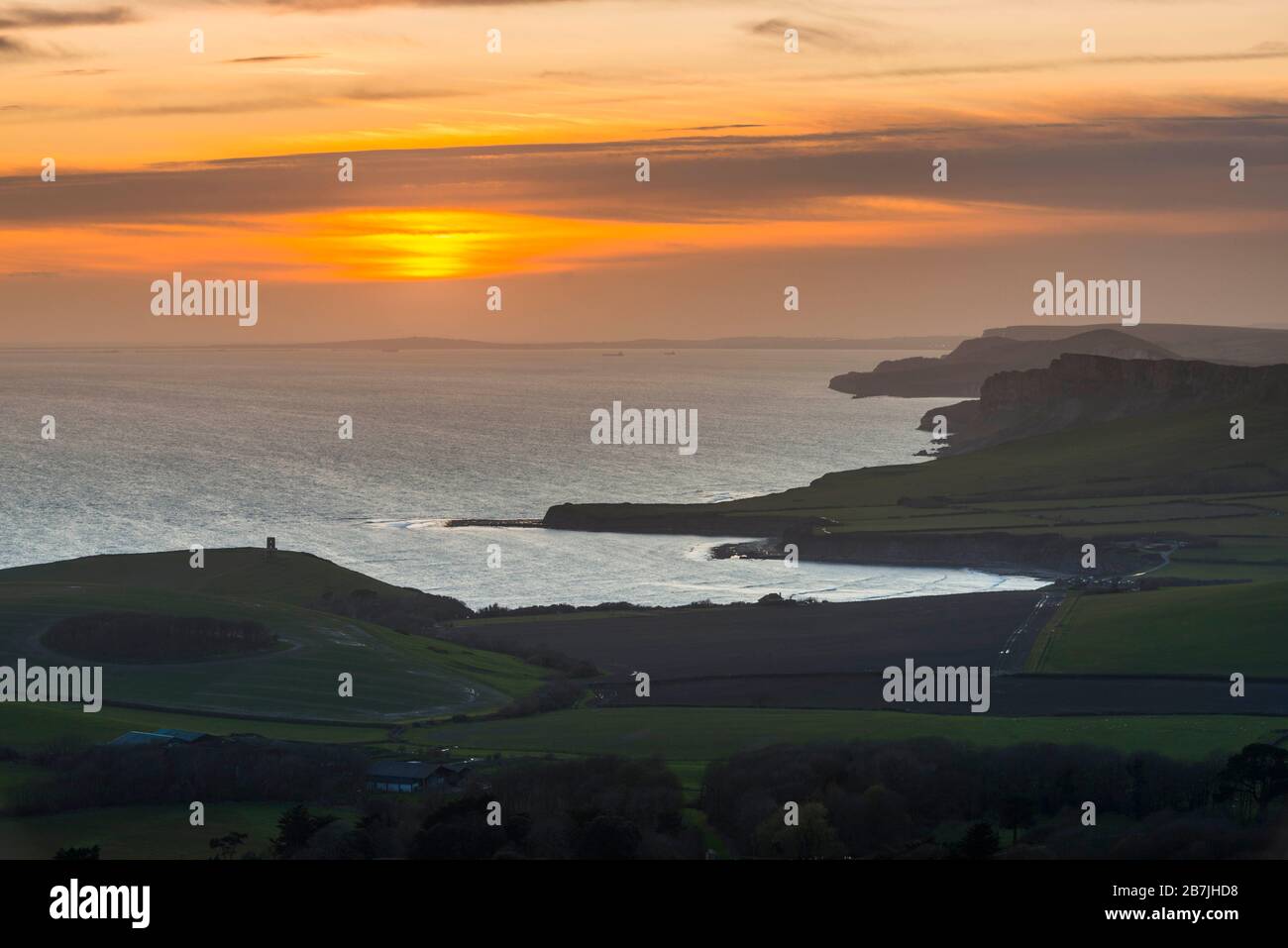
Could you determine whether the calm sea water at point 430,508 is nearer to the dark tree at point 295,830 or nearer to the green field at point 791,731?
the green field at point 791,731

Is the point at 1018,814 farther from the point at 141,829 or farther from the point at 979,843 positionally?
the point at 141,829

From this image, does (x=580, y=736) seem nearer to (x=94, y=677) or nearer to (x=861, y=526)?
(x=94, y=677)

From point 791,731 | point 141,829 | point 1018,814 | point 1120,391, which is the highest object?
point 1120,391

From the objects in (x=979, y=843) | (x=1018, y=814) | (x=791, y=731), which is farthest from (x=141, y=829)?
(x=1018, y=814)

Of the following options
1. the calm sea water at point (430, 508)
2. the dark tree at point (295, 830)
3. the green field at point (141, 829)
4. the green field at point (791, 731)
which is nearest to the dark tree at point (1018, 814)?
the green field at point (791, 731)

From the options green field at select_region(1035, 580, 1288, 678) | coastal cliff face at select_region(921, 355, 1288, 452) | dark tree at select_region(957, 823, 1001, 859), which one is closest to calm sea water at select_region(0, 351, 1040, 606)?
coastal cliff face at select_region(921, 355, 1288, 452)

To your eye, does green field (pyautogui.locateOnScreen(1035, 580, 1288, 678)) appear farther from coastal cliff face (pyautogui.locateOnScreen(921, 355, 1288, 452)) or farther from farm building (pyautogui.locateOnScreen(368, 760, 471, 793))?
coastal cliff face (pyautogui.locateOnScreen(921, 355, 1288, 452))
